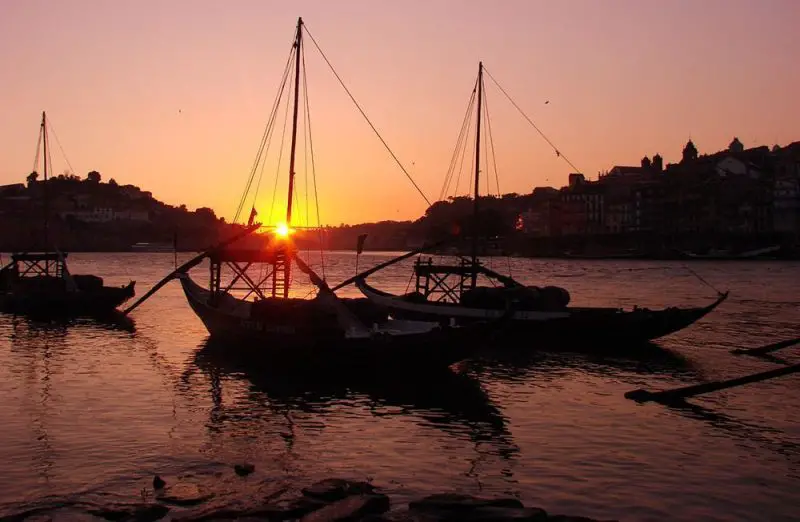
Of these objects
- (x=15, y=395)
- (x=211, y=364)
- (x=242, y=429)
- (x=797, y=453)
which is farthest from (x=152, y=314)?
(x=797, y=453)

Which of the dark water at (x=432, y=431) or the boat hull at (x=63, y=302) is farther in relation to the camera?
the boat hull at (x=63, y=302)

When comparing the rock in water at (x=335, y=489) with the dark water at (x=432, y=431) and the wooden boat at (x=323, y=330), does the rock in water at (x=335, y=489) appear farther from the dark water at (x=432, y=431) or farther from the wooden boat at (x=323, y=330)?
the wooden boat at (x=323, y=330)

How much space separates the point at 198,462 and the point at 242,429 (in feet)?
11.8

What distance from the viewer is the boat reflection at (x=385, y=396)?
21828 millimetres

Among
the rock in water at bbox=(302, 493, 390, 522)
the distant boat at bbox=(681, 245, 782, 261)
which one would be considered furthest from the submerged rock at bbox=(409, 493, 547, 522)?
the distant boat at bbox=(681, 245, 782, 261)

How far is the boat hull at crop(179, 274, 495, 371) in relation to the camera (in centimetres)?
2788

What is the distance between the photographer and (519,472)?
17469 mm

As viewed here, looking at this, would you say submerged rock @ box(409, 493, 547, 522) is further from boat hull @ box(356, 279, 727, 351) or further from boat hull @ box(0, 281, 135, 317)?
boat hull @ box(0, 281, 135, 317)

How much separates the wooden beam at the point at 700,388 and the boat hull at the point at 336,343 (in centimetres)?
564

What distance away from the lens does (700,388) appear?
23984mm

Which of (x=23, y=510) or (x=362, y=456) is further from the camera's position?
(x=362, y=456)

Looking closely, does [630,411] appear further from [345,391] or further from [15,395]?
[15,395]

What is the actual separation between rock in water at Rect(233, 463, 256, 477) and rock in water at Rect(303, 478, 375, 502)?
2164mm

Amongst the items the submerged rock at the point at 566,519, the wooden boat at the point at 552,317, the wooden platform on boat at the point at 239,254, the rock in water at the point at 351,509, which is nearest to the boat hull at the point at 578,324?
the wooden boat at the point at 552,317
